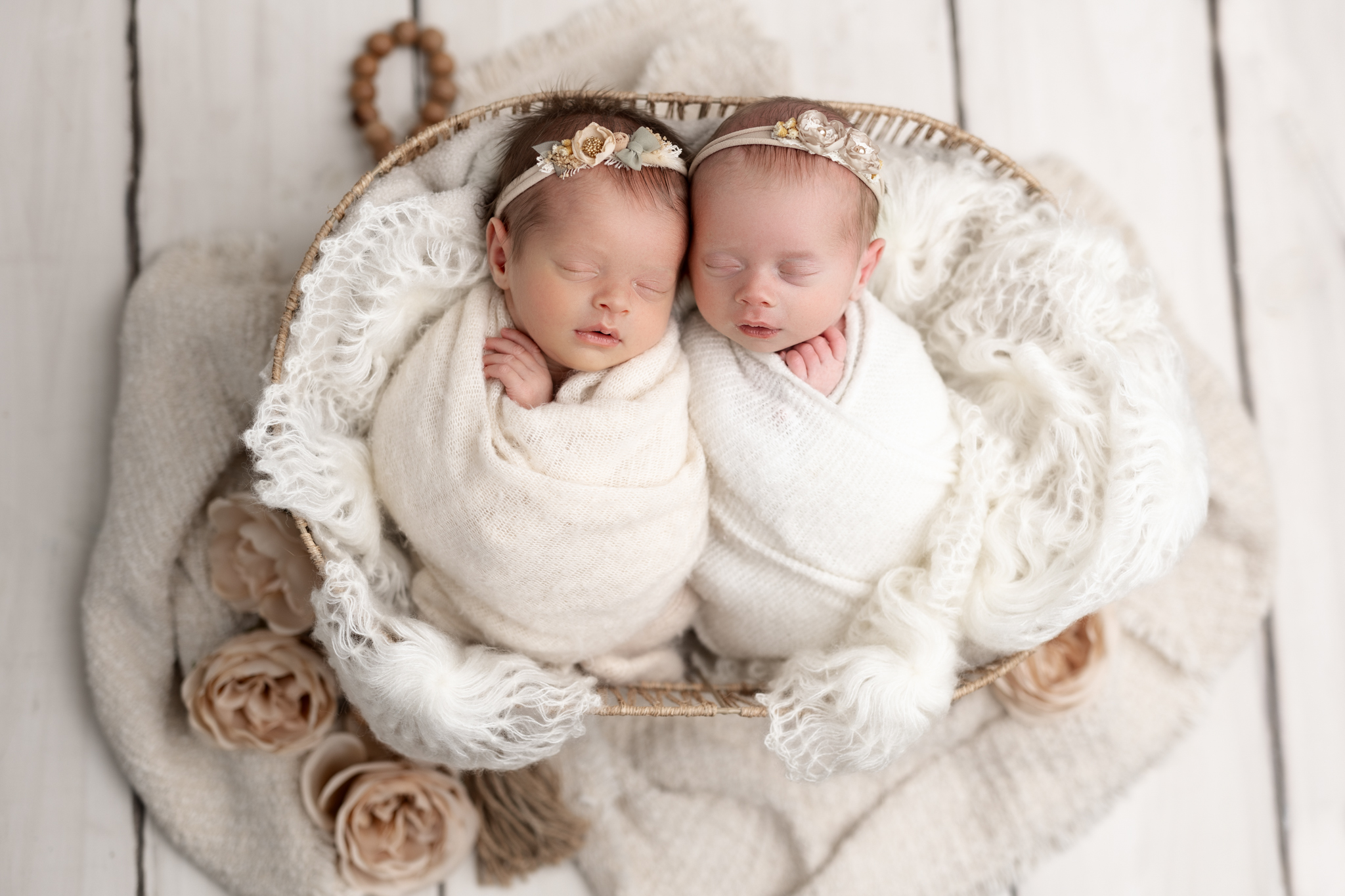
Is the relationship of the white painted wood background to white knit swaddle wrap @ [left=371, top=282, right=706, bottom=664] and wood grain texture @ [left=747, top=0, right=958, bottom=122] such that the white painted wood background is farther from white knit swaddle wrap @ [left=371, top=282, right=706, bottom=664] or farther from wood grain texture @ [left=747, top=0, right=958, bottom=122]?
white knit swaddle wrap @ [left=371, top=282, right=706, bottom=664]

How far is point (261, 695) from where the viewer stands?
5.26ft

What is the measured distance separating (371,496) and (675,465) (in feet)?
1.46

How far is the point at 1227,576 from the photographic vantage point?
72.3 inches

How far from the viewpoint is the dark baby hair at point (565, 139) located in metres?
1.39

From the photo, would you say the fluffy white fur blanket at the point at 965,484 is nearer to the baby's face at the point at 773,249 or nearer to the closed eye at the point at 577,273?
the baby's face at the point at 773,249

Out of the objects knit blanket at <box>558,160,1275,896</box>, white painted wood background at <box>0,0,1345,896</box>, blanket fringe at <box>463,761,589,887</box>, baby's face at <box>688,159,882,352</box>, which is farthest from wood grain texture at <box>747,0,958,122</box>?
blanket fringe at <box>463,761,589,887</box>

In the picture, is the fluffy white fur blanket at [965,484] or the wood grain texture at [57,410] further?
the wood grain texture at [57,410]

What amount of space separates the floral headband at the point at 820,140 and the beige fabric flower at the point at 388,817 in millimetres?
1106

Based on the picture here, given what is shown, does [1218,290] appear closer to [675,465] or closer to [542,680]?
[675,465]

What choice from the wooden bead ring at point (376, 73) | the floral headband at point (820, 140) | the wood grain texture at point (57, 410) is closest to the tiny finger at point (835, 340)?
the floral headband at point (820, 140)

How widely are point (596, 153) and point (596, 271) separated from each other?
0.16 m

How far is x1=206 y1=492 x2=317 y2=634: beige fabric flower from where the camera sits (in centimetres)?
156

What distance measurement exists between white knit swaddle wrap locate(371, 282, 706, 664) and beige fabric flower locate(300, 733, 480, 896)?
0.31 meters

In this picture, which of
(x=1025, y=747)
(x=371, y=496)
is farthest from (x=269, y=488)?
(x=1025, y=747)
